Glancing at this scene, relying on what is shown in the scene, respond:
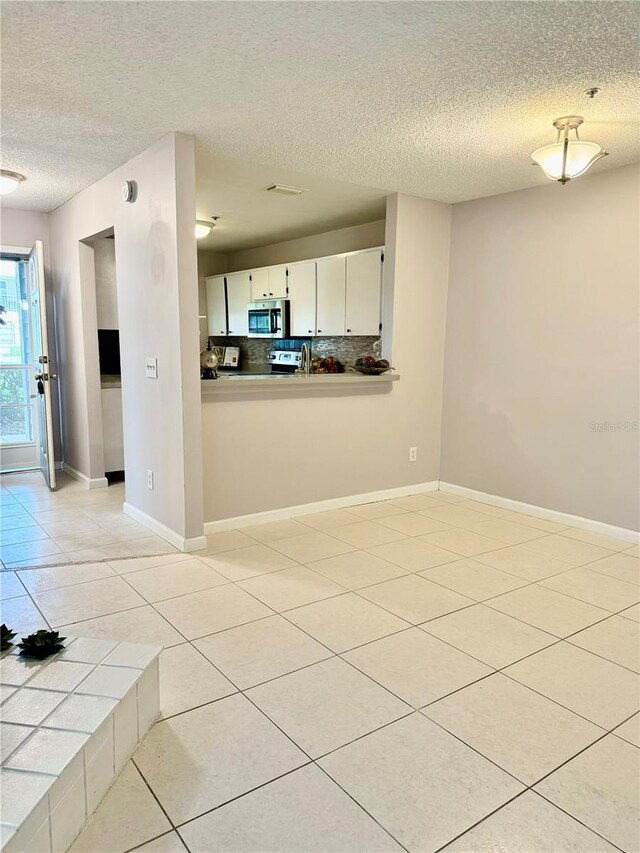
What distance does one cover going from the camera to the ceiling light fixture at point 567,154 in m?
2.74

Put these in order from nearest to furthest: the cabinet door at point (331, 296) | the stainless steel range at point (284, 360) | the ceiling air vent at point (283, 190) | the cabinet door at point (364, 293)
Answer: the ceiling air vent at point (283, 190) < the cabinet door at point (364, 293) < the cabinet door at point (331, 296) < the stainless steel range at point (284, 360)

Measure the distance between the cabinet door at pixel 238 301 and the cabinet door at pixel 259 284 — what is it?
→ 9cm

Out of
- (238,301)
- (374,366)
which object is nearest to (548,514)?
(374,366)

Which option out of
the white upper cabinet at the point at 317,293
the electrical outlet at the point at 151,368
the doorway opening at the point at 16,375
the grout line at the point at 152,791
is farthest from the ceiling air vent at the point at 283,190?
the grout line at the point at 152,791

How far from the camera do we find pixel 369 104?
2.56 m

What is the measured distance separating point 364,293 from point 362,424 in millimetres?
1225

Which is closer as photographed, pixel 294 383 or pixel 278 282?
pixel 294 383

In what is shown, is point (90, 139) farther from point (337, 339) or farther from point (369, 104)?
point (337, 339)

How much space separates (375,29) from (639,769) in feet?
8.29

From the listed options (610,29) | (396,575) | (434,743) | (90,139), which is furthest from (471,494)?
(90,139)

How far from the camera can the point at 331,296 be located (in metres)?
5.17

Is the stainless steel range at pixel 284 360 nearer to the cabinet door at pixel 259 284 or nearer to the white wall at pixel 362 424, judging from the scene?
the cabinet door at pixel 259 284

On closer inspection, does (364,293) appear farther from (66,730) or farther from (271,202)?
(66,730)

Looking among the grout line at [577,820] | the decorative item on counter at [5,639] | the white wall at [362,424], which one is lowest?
the grout line at [577,820]
